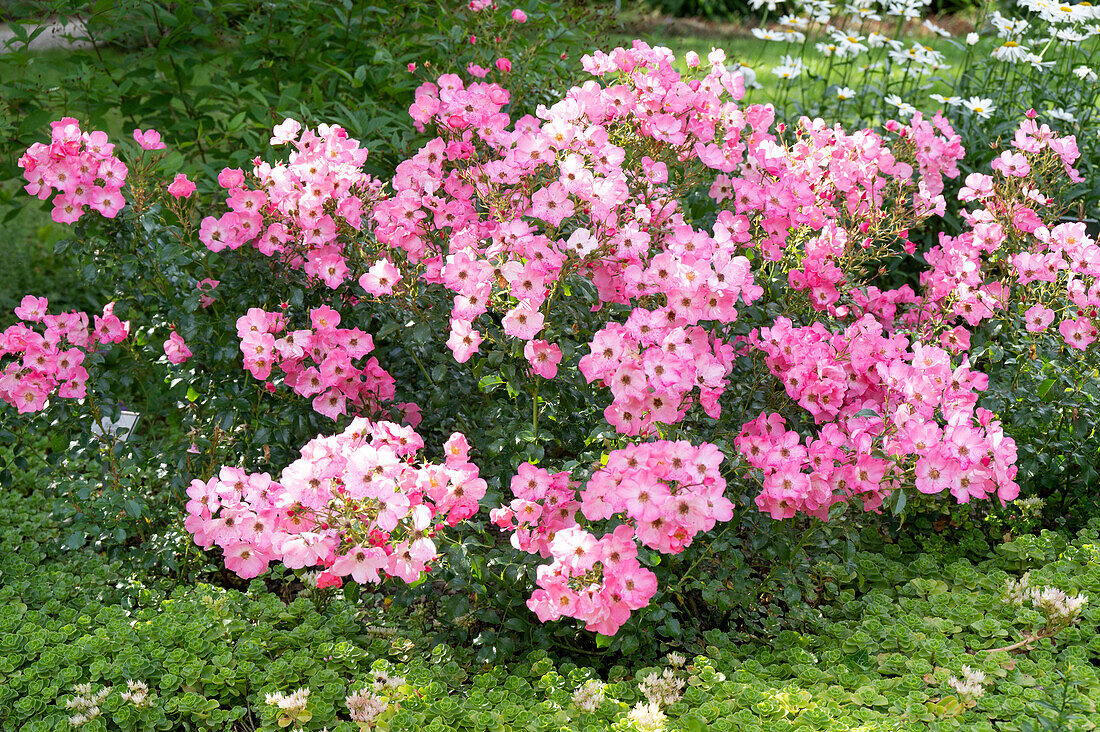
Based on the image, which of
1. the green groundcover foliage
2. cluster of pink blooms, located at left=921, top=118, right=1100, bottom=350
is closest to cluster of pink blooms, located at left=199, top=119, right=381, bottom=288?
the green groundcover foliage

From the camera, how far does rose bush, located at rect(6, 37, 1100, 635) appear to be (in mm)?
1952

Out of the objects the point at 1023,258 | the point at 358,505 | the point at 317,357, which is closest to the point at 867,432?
the point at 1023,258

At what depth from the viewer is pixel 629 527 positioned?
6.42 ft

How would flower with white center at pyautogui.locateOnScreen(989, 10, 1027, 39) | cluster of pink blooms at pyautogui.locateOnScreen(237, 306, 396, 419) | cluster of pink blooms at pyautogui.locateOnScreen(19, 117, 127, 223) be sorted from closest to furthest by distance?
cluster of pink blooms at pyautogui.locateOnScreen(237, 306, 396, 419) → cluster of pink blooms at pyautogui.locateOnScreen(19, 117, 127, 223) → flower with white center at pyautogui.locateOnScreen(989, 10, 1027, 39)

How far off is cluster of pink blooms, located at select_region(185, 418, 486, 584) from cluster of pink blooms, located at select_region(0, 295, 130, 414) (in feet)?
2.86

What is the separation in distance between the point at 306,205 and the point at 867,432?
1479 mm

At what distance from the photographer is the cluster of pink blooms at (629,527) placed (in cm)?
187

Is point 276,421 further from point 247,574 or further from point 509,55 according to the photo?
point 509,55

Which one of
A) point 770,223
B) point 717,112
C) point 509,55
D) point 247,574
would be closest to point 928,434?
point 770,223

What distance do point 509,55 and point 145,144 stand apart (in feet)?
4.52

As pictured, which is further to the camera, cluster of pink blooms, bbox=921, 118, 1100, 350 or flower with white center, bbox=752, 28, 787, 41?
flower with white center, bbox=752, 28, 787, 41

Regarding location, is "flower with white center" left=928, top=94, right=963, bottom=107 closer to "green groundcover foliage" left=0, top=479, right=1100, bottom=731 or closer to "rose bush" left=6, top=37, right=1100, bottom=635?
"rose bush" left=6, top=37, right=1100, bottom=635

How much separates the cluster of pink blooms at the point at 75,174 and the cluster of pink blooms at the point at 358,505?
Answer: 103 cm

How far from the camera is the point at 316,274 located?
8.50 feet
